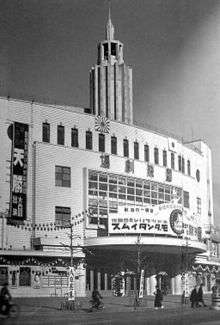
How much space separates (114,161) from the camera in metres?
47.2

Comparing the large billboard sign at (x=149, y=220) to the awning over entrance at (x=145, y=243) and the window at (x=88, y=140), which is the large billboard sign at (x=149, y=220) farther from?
the window at (x=88, y=140)

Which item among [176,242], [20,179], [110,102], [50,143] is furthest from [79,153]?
[110,102]

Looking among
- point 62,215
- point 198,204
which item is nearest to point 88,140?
point 62,215

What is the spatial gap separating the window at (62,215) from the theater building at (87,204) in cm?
8

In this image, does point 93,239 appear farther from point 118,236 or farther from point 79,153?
point 79,153

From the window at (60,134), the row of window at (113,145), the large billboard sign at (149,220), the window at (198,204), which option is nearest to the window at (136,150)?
the row of window at (113,145)

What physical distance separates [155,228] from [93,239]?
4.72m

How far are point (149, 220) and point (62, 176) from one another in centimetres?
733

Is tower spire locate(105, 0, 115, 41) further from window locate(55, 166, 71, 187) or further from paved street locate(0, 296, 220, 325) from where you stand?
paved street locate(0, 296, 220, 325)

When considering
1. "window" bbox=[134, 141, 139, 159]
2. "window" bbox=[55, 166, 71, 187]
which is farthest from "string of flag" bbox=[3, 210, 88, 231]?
"window" bbox=[134, 141, 139, 159]

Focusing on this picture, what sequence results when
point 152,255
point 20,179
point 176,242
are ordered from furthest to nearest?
point 152,255, point 176,242, point 20,179

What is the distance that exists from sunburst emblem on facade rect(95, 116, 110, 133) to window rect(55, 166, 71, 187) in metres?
4.53

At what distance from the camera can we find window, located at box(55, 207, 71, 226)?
4309 centimetres

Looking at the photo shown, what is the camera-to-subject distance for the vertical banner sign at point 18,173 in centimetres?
4047
